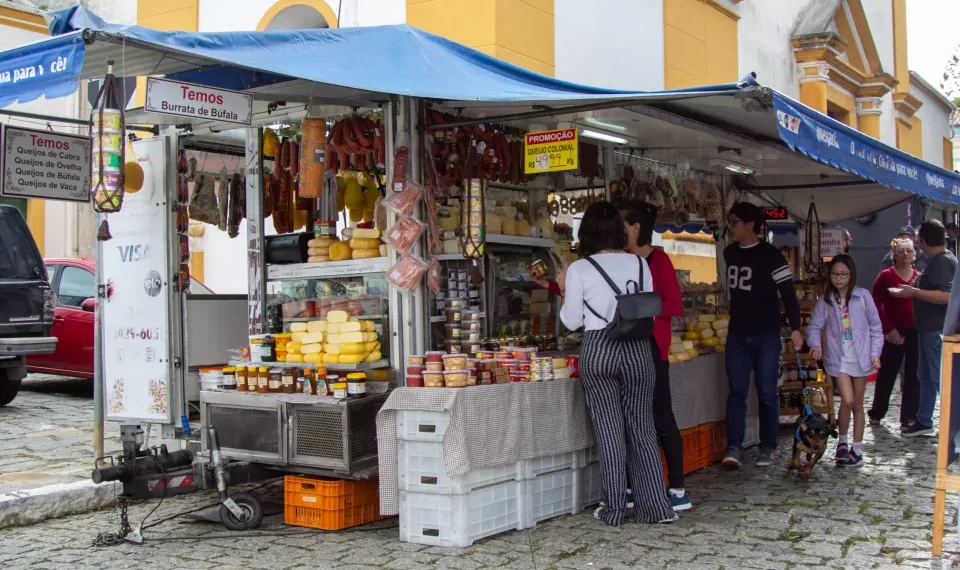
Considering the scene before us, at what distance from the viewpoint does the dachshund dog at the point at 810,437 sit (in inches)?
279

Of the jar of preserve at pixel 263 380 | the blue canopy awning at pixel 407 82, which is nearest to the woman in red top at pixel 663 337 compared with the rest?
the blue canopy awning at pixel 407 82

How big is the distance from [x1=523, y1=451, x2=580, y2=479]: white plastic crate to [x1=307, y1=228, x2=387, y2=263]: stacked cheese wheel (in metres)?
1.67

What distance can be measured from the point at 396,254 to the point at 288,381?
104cm

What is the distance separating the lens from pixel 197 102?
5477mm

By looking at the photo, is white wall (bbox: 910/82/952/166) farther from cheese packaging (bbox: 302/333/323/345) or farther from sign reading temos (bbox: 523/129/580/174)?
cheese packaging (bbox: 302/333/323/345)

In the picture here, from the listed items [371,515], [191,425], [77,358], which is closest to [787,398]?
[371,515]

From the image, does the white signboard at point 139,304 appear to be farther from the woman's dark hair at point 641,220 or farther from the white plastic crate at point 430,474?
the woman's dark hair at point 641,220

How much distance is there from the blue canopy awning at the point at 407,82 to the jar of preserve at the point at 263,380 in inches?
69.7

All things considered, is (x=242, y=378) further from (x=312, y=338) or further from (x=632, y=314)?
(x=632, y=314)

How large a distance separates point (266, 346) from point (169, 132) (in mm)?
1829

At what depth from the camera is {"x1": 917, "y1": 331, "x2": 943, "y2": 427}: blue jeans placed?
29.3 feet

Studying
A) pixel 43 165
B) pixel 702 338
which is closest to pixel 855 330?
pixel 702 338

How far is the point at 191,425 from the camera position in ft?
23.3

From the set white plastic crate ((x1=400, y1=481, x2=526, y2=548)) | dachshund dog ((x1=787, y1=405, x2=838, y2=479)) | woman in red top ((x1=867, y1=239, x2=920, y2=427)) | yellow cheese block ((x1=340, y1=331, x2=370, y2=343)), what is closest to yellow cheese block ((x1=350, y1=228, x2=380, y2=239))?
yellow cheese block ((x1=340, y1=331, x2=370, y2=343))
